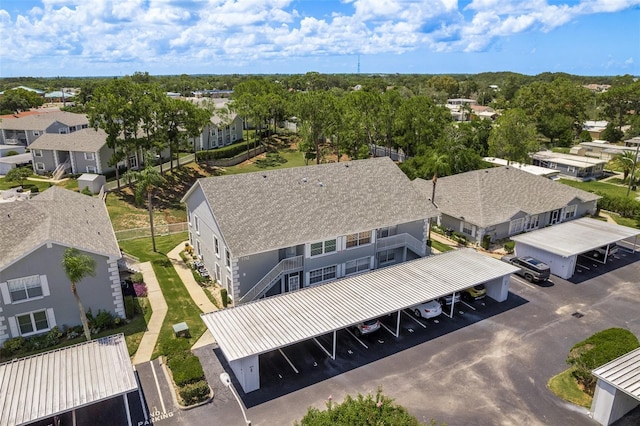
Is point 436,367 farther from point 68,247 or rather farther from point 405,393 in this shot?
point 68,247

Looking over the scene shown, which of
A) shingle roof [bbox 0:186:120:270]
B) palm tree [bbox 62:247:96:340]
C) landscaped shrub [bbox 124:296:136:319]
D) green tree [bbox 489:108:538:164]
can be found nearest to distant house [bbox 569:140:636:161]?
green tree [bbox 489:108:538:164]

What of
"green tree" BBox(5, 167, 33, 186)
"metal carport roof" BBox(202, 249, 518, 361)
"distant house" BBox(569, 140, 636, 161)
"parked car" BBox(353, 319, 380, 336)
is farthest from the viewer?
"distant house" BBox(569, 140, 636, 161)

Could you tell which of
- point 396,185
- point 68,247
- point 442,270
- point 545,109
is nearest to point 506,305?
point 442,270

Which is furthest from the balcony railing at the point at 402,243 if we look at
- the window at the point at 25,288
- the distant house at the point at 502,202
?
the window at the point at 25,288

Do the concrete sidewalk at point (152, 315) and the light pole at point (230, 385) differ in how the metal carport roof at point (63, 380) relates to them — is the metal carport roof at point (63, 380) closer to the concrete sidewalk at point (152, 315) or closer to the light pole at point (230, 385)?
the concrete sidewalk at point (152, 315)

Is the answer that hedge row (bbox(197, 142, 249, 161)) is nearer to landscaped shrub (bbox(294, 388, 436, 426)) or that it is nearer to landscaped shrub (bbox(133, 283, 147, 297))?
landscaped shrub (bbox(133, 283, 147, 297))
